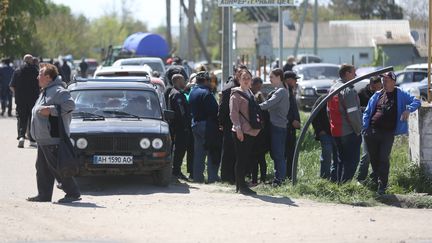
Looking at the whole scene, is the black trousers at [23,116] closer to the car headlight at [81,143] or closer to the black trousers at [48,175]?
the car headlight at [81,143]

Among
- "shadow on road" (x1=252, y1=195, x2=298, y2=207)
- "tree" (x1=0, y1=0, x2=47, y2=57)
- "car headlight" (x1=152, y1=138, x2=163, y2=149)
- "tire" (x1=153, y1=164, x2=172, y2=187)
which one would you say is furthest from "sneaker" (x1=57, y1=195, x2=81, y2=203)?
"tree" (x1=0, y1=0, x2=47, y2=57)

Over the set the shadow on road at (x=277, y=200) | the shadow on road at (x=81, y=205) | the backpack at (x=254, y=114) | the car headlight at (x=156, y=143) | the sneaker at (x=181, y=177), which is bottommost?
the sneaker at (x=181, y=177)

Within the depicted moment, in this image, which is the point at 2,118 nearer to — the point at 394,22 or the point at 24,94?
the point at 24,94

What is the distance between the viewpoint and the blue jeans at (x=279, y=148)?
1323 centimetres

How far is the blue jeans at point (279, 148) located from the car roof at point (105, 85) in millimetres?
2637

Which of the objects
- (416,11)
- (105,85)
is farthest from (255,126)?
(416,11)

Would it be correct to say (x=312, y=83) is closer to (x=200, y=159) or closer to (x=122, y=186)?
(x=200, y=159)

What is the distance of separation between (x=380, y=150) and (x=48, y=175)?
175 inches

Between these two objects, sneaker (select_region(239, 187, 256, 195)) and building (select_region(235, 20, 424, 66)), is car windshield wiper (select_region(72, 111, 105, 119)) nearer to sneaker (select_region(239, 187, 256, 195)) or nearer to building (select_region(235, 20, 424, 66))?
sneaker (select_region(239, 187, 256, 195))

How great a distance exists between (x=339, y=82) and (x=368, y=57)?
73.3 metres

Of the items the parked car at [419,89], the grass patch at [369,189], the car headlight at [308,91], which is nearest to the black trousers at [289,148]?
the grass patch at [369,189]

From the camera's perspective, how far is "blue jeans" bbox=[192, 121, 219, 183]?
1453 centimetres

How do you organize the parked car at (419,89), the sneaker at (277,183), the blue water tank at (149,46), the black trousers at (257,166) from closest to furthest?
the sneaker at (277,183) → the black trousers at (257,166) → the parked car at (419,89) → the blue water tank at (149,46)

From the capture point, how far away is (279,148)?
13242 mm
